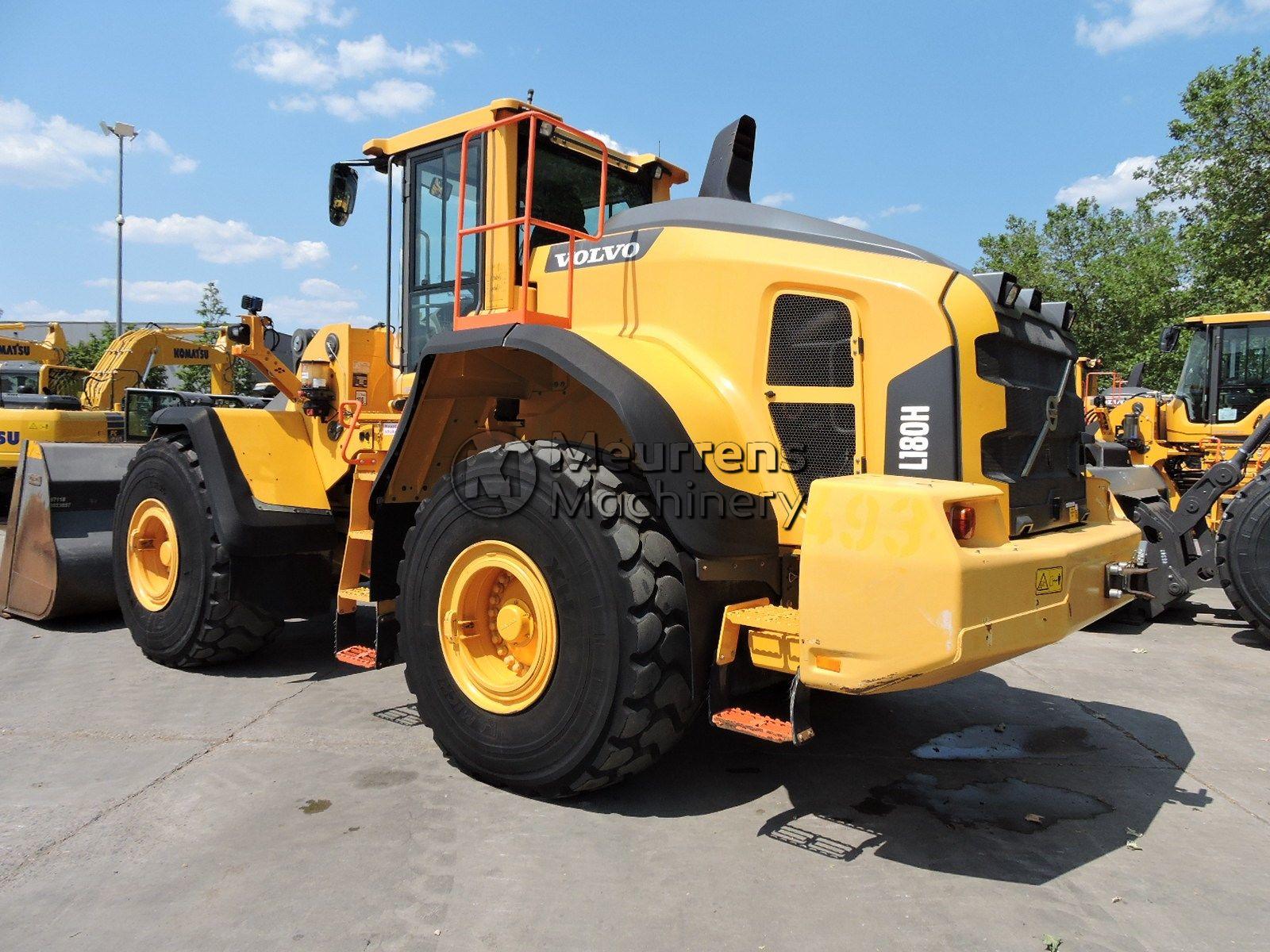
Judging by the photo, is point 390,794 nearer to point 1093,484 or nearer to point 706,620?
point 706,620

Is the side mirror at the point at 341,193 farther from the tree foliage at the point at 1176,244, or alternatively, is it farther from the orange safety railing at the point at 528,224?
the tree foliage at the point at 1176,244

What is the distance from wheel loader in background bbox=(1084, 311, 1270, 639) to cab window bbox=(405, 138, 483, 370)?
377 cm

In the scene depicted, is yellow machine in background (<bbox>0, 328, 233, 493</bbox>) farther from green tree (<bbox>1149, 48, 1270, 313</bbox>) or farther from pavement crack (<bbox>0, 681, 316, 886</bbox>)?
green tree (<bbox>1149, 48, 1270, 313</bbox>)

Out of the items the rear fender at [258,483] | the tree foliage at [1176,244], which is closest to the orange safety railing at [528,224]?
the rear fender at [258,483]

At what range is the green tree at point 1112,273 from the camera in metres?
Answer: 29.3

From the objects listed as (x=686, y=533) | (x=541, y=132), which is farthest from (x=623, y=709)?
(x=541, y=132)

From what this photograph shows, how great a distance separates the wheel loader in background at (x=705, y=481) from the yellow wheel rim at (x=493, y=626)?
1 cm

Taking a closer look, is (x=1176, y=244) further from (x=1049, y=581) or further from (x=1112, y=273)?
(x=1049, y=581)

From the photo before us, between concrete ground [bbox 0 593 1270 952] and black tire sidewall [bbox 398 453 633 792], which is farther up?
black tire sidewall [bbox 398 453 633 792]

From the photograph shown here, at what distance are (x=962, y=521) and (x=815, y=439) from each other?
0.73m

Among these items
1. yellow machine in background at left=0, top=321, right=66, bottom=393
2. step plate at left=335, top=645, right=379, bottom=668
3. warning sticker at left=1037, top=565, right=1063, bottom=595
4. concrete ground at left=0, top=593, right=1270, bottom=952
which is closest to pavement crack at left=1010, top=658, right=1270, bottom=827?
concrete ground at left=0, top=593, right=1270, bottom=952

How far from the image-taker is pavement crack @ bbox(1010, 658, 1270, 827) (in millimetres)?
3949

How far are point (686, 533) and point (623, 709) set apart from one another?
0.70 metres

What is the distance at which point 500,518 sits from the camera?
3848 mm
